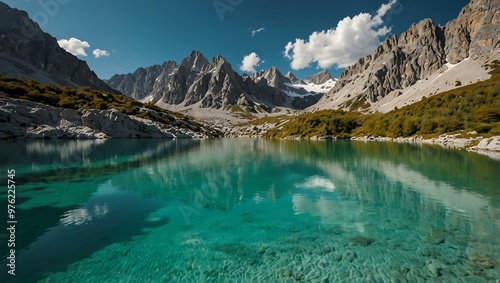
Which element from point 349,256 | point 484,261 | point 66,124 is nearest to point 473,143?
point 484,261

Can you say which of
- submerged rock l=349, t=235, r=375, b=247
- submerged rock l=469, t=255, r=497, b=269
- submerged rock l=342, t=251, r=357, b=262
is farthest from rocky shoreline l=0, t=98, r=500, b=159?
submerged rock l=342, t=251, r=357, b=262

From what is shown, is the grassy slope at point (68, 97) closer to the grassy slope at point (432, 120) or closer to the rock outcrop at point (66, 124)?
the rock outcrop at point (66, 124)

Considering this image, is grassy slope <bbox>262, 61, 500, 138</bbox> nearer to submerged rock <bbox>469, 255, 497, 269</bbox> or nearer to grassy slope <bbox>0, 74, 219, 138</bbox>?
submerged rock <bbox>469, 255, 497, 269</bbox>

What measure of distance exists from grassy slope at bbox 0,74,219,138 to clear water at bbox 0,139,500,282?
10278cm

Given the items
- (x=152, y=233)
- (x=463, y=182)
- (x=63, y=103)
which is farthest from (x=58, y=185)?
(x=63, y=103)

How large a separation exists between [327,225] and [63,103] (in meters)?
126

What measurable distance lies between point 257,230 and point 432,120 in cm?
10355

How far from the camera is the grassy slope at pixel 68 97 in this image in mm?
101875

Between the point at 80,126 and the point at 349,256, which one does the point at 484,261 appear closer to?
the point at 349,256

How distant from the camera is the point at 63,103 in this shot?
106 meters

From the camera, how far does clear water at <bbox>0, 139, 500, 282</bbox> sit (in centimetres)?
923

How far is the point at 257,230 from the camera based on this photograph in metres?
13.3

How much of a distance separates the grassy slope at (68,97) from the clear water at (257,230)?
103 meters

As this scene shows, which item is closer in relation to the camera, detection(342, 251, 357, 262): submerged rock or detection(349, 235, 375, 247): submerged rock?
detection(342, 251, 357, 262): submerged rock
